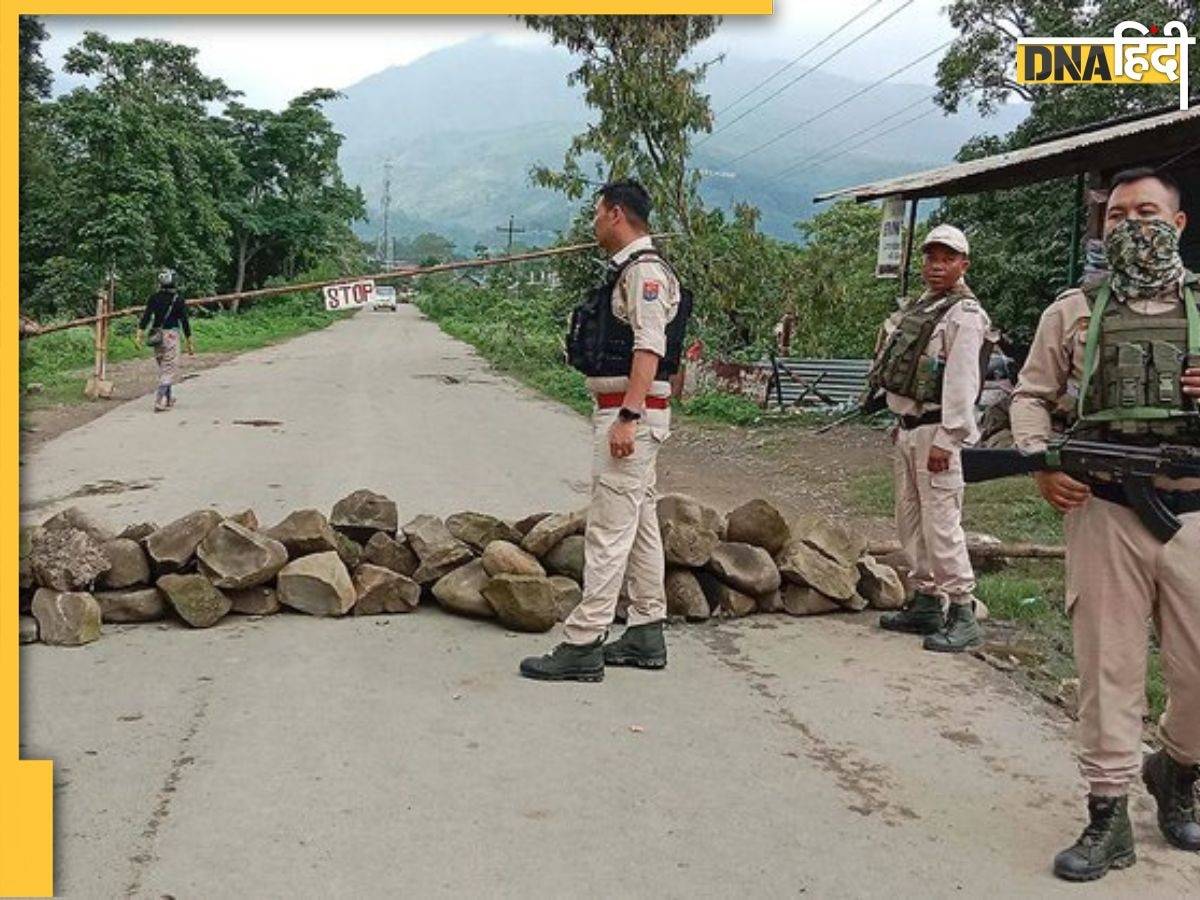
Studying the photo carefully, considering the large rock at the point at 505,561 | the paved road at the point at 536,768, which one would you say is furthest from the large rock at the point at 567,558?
the paved road at the point at 536,768

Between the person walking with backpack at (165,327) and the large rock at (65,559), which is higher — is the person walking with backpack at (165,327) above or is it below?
above

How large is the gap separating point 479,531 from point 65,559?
1.88 metres

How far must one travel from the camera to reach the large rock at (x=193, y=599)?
536 cm

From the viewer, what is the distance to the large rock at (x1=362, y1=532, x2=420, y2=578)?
5824 mm

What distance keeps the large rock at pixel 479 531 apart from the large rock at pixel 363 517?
30 centimetres

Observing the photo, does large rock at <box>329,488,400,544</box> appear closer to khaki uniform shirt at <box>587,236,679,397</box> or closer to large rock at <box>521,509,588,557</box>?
large rock at <box>521,509,588,557</box>

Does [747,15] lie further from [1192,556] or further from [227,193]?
[227,193]

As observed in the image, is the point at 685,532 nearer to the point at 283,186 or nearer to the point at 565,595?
the point at 565,595

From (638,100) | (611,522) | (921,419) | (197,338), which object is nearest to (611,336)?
(611,522)

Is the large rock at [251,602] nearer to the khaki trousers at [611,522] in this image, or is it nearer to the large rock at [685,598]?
the khaki trousers at [611,522]

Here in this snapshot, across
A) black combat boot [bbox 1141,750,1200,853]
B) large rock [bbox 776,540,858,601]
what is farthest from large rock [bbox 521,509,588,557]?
black combat boot [bbox 1141,750,1200,853]

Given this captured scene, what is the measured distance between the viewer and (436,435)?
13.5 meters

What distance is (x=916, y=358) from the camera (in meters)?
5.45

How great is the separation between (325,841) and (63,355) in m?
21.8
